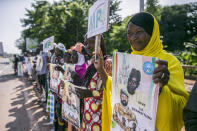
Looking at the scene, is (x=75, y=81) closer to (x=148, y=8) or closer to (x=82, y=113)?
(x=82, y=113)

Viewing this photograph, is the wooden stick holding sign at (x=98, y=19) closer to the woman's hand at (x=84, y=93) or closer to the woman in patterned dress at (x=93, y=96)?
the woman in patterned dress at (x=93, y=96)

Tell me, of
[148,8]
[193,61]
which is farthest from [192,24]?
[148,8]

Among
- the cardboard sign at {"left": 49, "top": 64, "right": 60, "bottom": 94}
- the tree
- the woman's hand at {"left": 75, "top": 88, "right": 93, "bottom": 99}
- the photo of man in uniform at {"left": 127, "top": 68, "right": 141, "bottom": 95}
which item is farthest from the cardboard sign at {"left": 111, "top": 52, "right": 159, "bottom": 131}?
the tree

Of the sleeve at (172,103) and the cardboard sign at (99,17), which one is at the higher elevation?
the cardboard sign at (99,17)

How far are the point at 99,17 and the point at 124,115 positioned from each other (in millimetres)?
942

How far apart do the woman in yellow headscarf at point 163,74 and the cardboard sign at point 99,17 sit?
0.77 ft

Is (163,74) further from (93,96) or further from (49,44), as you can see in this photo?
(49,44)

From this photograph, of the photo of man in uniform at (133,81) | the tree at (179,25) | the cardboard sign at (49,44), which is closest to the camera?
the photo of man in uniform at (133,81)

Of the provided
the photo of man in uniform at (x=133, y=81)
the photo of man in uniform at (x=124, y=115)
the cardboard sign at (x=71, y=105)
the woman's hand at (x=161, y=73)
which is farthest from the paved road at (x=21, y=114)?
the woman's hand at (x=161, y=73)

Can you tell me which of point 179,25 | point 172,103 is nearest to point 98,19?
point 172,103

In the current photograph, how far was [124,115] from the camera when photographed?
1223 mm

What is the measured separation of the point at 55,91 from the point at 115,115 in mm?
1847

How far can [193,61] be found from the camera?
10398mm

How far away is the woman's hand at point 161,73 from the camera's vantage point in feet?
2.97
